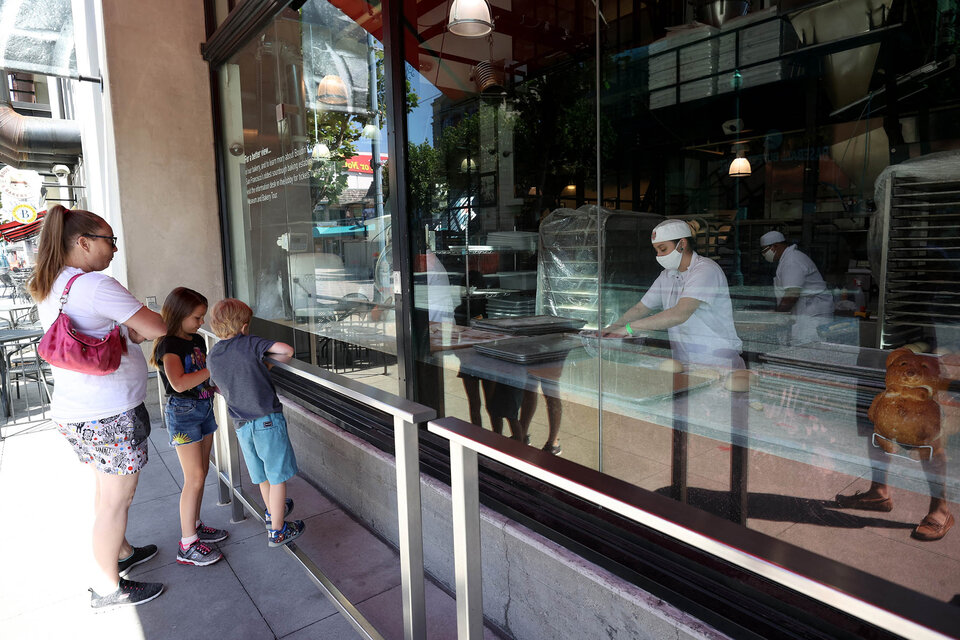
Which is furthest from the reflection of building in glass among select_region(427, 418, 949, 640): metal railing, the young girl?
the young girl

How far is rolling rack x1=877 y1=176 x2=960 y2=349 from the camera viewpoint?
120 inches

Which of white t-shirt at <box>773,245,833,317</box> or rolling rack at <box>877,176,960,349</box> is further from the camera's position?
white t-shirt at <box>773,245,833,317</box>

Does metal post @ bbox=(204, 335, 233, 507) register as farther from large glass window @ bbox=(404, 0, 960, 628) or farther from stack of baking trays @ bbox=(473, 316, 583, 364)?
stack of baking trays @ bbox=(473, 316, 583, 364)

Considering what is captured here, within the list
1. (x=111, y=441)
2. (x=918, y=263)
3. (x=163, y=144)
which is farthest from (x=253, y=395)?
(x=163, y=144)

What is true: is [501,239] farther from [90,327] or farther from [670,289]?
[90,327]

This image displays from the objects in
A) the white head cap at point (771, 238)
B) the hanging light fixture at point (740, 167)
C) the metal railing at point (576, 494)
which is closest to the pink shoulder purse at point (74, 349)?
the metal railing at point (576, 494)

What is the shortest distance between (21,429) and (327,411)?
11.8ft

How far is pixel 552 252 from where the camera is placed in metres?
3.03

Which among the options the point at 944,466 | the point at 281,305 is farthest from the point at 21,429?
the point at 944,466

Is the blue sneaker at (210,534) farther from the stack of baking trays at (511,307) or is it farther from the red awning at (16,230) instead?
the red awning at (16,230)

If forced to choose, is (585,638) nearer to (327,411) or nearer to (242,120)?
(327,411)

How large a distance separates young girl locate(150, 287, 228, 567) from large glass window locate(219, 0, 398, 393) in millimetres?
992

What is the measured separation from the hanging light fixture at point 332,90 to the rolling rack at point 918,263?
3375 mm

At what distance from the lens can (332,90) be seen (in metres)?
3.79
